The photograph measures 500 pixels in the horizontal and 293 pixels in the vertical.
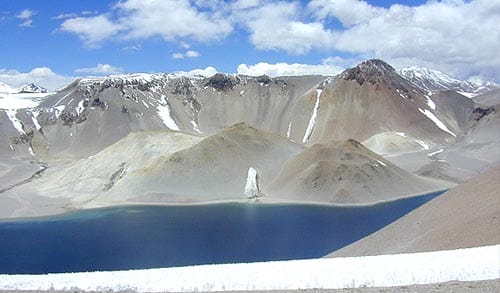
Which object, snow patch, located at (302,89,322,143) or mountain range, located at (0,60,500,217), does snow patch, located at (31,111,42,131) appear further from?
snow patch, located at (302,89,322,143)

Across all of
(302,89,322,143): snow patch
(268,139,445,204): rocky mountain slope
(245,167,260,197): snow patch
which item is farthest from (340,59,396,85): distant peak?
(245,167,260,197): snow patch

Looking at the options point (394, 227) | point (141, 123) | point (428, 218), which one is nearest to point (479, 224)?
point (428, 218)

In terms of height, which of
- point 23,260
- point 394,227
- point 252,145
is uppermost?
point 252,145

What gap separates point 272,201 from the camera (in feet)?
311

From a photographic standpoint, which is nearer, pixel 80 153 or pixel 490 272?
pixel 490 272

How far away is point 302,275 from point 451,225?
1641 cm

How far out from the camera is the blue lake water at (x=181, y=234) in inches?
2169

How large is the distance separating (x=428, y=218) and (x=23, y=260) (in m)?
39.6

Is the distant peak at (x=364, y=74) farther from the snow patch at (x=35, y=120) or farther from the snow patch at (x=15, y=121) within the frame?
the snow patch at (x=15, y=121)

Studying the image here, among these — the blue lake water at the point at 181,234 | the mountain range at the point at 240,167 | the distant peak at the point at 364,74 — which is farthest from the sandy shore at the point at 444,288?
the distant peak at the point at 364,74

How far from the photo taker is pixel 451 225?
34.4m

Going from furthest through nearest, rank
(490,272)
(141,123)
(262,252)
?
(141,123) → (262,252) → (490,272)

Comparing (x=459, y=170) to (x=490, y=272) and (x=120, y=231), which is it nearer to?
(x=120, y=231)

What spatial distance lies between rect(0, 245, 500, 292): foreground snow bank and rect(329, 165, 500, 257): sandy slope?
25.2 feet
